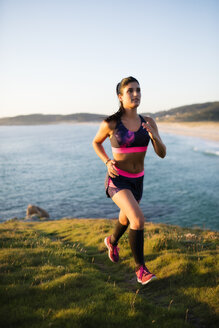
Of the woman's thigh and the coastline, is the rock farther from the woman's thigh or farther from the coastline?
the coastline

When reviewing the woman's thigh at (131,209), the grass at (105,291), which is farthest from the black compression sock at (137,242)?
the grass at (105,291)

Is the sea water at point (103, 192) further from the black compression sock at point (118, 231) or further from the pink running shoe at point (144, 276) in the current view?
the pink running shoe at point (144, 276)

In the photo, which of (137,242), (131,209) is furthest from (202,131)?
(131,209)

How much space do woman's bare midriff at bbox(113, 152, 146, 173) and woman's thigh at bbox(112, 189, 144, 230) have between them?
474 mm

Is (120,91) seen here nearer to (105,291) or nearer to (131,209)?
(131,209)

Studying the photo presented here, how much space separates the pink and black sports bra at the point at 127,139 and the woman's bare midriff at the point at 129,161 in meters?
0.08

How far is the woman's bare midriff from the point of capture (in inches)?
193

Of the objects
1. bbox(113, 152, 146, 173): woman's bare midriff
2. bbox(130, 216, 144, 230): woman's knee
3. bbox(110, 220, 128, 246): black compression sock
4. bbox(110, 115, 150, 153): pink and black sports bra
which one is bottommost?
bbox(110, 220, 128, 246): black compression sock

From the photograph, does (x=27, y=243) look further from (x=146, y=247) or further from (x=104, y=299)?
(x=104, y=299)

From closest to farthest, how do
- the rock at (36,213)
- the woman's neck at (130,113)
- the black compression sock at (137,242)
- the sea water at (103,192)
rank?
the black compression sock at (137,242)
the woman's neck at (130,113)
the rock at (36,213)
the sea water at (103,192)

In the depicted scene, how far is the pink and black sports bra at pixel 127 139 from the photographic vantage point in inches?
189

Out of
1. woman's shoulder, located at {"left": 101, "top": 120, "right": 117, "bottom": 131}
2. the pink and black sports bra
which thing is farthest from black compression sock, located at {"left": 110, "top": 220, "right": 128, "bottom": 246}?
woman's shoulder, located at {"left": 101, "top": 120, "right": 117, "bottom": 131}

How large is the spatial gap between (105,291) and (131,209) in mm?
1352

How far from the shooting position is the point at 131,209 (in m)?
4.53
